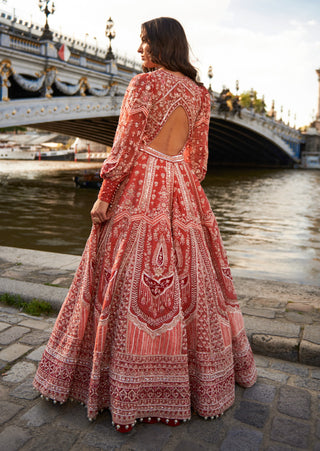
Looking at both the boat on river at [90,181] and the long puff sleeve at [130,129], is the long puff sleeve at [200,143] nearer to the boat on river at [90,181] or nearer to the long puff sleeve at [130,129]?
the long puff sleeve at [130,129]

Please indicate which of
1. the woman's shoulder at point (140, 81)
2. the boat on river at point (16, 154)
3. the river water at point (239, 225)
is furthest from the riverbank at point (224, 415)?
the boat on river at point (16, 154)

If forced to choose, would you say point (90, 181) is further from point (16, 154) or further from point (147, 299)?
point (16, 154)

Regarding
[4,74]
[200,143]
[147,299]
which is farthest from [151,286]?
[4,74]

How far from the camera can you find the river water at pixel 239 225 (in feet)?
25.0

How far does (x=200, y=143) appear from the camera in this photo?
2.62 metres

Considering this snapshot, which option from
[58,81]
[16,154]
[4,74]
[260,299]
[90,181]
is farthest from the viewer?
[16,154]

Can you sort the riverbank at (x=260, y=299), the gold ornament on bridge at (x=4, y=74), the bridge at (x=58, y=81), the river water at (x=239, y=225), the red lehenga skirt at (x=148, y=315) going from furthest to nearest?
the bridge at (x=58, y=81), the gold ornament on bridge at (x=4, y=74), the river water at (x=239, y=225), the riverbank at (x=260, y=299), the red lehenga skirt at (x=148, y=315)

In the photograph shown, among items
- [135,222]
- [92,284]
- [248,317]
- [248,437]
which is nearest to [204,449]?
[248,437]

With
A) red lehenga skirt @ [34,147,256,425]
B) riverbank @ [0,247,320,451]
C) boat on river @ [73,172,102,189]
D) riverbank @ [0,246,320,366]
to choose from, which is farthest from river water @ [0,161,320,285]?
red lehenga skirt @ [34,147,256,425]

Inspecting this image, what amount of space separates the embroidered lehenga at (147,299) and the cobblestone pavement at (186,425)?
75 mm

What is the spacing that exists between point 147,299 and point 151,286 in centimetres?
7

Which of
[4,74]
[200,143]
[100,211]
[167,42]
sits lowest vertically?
[100,211]

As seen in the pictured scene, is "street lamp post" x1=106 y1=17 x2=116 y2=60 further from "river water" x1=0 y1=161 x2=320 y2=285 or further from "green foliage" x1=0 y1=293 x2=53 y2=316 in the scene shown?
"green foliage" x1=0 y1=293 x2=53 y2=316

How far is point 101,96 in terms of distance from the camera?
19.4m
